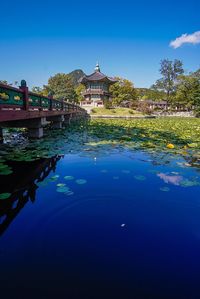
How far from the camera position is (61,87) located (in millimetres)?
57250

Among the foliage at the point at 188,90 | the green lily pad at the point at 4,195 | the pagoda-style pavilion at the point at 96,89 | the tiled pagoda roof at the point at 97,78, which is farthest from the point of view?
the foliage at the point at 188,90

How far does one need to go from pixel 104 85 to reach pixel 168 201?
43801 mm

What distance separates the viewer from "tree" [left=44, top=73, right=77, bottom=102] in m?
54.1

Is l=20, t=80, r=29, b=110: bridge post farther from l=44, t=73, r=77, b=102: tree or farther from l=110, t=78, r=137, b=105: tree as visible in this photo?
l=44, t=73, r=77, b=102: tree

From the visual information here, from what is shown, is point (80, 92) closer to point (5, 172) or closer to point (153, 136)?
point (153, 136)

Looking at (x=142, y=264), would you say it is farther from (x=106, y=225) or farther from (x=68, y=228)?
(x=68, y=228)

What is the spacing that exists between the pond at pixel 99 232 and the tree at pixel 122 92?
139ft

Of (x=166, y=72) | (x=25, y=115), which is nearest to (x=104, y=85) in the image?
(x=166, y=72)

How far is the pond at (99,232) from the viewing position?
1.49 metres

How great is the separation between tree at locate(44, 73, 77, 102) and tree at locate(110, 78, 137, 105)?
12058 mm

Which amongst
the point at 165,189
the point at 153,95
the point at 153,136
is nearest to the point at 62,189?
the point at 165,189

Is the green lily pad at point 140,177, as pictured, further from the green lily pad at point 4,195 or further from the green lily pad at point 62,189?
the green lily pad at point 4,195

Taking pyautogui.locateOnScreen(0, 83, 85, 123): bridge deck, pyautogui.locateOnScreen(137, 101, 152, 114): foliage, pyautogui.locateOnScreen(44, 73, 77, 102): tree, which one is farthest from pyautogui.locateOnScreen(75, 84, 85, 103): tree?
pyautogui.locateOnScreen(0, 83, 85, 123): bridge deck

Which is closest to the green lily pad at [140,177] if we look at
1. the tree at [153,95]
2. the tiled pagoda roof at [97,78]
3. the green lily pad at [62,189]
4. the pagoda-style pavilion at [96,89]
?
the green lily pad at [62,189]
